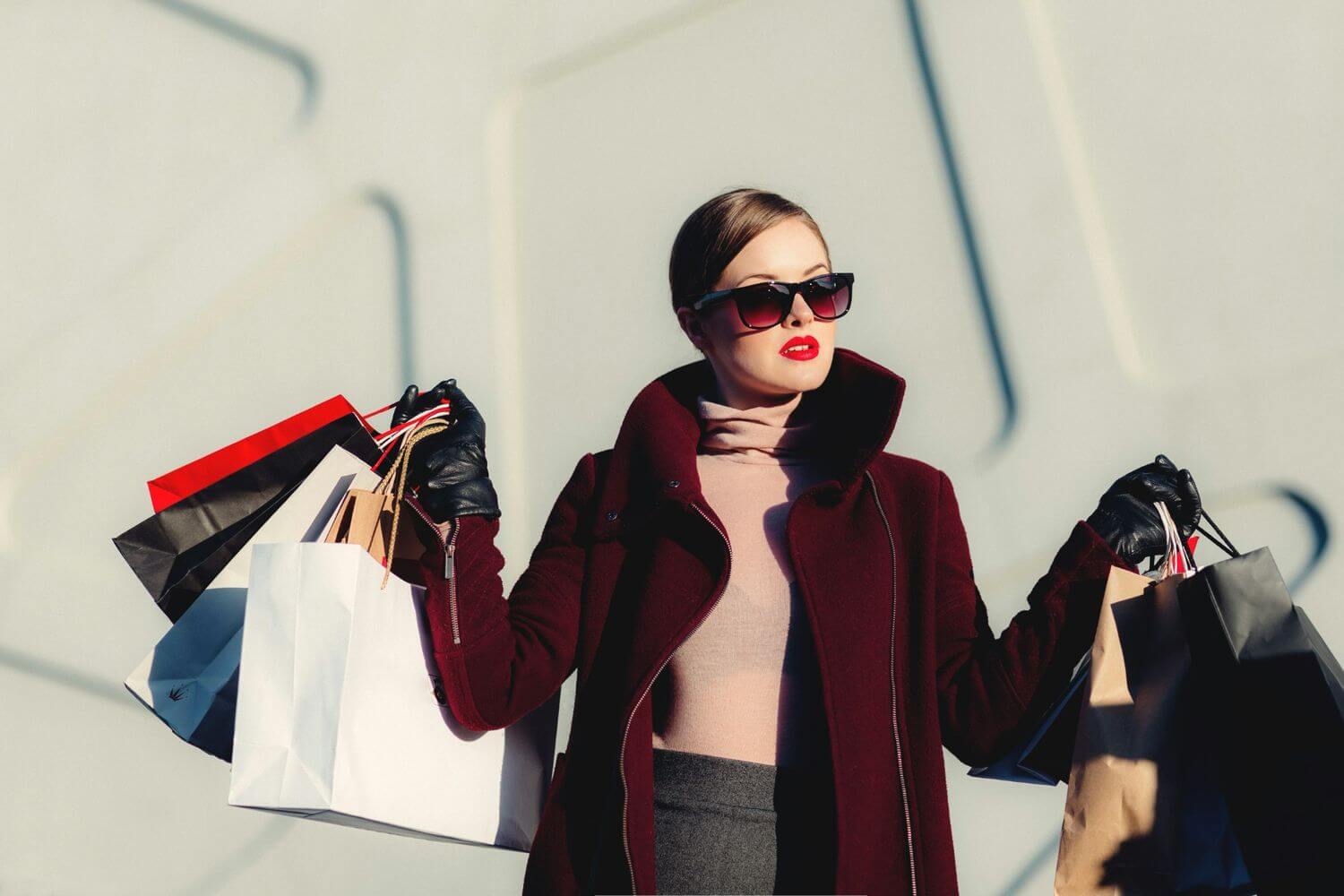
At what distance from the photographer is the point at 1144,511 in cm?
135

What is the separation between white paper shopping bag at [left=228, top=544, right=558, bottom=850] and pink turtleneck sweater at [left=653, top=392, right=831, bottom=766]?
24 cm

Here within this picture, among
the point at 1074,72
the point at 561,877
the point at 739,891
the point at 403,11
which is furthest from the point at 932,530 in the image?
the point at 403,11

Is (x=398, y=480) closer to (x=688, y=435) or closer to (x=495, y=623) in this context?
(x=495, y=623)

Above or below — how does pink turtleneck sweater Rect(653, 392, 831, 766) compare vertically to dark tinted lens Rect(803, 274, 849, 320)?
below

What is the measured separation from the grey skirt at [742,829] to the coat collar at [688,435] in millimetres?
291

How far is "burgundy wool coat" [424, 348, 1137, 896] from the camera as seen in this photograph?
1267mm

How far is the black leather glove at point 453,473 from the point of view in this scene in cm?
140

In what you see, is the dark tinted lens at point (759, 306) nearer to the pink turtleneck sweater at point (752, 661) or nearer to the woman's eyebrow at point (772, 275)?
the woman's eyebrow at point (772, 275)

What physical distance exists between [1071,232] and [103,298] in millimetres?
1692

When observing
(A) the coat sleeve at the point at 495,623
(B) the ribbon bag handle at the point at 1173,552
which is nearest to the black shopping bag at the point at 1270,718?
(B) the ribbon bag handle at the point at 1173,552

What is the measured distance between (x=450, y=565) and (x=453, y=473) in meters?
0.11

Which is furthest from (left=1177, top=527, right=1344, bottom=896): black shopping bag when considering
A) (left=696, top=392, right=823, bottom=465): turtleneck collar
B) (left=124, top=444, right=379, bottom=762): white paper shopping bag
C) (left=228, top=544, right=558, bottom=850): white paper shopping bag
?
(left=124, top=444, right=379, bottom=762): white paper shopping bag

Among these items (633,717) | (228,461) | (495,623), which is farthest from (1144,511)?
(228,461)

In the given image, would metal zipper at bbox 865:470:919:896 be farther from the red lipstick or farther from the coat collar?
the red lipstick
